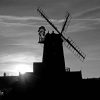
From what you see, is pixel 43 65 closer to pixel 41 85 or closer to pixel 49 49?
pixel 49 49

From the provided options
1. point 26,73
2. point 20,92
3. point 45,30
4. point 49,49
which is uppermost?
point 45,30

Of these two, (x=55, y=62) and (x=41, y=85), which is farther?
(x=55, y=62)

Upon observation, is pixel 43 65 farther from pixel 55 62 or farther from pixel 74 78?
pixel 74 78

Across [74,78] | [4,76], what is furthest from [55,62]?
[4,76]

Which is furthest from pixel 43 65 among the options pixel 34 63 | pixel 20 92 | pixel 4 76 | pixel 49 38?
pixel 4 76

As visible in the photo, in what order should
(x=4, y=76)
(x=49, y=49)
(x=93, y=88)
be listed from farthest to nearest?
1. (x=4, y=76)
2. (x=49, y=49)
3. (x=93, y=88)

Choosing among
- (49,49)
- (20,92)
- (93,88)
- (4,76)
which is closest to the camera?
(20,92)

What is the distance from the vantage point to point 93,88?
37188 mm

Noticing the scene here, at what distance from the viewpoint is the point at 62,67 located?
39.0 metres

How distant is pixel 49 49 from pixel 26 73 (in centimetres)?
499

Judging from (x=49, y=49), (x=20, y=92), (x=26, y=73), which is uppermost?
(x=49, y=49)

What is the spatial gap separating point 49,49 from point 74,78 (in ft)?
19.1

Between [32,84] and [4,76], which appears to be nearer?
[32,84]

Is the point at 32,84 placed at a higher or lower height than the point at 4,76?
lower
